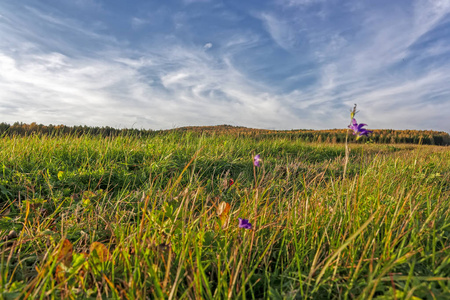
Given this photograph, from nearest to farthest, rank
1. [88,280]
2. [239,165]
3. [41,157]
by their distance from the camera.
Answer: [88,280] < [41,157] < [239,165]

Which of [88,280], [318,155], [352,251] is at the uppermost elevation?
[318,155]

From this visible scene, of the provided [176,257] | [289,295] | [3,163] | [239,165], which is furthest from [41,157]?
[289,295]

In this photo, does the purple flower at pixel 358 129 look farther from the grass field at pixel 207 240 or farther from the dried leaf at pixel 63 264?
the dried leaf at pixel 63 264

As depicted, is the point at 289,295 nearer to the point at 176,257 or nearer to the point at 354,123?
the point at 176,257

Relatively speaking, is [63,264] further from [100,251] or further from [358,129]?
[358,129]

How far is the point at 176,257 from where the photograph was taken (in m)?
1.61

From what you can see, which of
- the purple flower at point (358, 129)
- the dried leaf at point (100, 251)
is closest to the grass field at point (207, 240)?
the dried leaf at point (100, 251)

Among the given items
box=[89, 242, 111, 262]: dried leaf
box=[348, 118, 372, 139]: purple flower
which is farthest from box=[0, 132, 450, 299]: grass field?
box=[348, 118, 372, 139]: purple flower

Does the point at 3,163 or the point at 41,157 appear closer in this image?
the point at 3,163

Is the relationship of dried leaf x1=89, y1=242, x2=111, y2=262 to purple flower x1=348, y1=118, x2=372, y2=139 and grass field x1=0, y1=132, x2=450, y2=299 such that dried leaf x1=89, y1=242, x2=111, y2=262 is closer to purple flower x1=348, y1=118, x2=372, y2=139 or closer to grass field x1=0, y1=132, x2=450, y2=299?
grass field x1=0, y1=132, x2=450, y2=299

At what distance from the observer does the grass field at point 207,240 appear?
1388mm

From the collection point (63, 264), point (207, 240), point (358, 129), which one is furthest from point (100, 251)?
point (358, 129)

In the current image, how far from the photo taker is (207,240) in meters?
1.78

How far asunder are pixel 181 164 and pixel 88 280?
11.5ft
